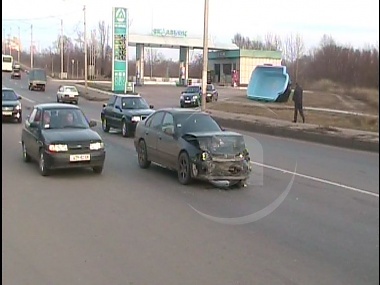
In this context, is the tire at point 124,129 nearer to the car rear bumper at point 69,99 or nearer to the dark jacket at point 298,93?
the dark jacket at point 298,93

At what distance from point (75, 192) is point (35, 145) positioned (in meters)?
2.73

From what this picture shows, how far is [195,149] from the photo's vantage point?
9562mm

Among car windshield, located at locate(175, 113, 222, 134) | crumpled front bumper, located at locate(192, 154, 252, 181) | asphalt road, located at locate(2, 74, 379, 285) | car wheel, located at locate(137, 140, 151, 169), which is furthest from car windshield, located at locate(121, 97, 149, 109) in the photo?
crumpled front bumper, located at locate(192, 154, 252, 181)

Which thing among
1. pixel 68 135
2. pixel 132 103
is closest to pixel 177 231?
pixel 68 135

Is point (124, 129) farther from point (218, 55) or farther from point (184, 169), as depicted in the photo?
point (218, 55)

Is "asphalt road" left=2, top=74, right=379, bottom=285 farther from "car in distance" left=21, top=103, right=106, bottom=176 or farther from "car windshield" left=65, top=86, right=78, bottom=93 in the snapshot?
"car windshield" left=65, top=86, right=78, bottom=93

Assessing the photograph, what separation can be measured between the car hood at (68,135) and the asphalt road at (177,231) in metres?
0.73

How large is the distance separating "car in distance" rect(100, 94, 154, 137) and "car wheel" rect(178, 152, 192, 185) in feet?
28.2

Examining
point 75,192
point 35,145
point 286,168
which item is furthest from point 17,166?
point 286,168

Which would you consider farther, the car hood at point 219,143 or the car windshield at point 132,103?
the car windshield at point 132,103

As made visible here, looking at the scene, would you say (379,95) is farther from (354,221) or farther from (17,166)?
(17,166)

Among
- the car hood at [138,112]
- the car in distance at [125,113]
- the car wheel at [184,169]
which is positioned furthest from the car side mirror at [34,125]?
the car hood at [138,112]

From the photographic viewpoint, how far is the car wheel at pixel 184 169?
9594mm

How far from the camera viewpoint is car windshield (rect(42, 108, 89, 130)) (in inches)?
445
